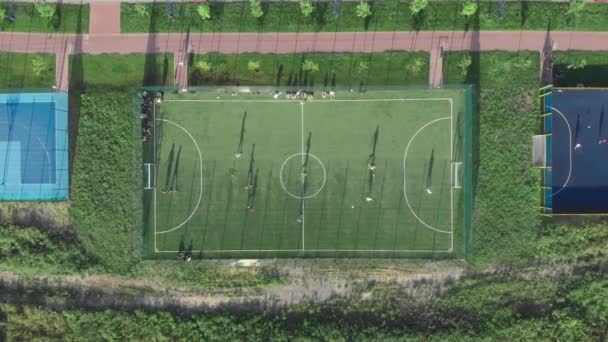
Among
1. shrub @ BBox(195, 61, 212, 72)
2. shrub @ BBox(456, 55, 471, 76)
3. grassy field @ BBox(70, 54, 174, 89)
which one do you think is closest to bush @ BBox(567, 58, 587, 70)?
shrub @ BBox(456, 55, 471, 76)

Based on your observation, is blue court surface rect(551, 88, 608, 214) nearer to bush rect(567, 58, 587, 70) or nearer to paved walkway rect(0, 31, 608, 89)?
bush rect(567, 58, 587, 70)

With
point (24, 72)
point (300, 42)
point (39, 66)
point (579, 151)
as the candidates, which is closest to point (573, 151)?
point (579, 151)

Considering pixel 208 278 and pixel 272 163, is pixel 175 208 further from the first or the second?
pixel 272 163

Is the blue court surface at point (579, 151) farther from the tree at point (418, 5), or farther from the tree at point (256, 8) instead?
the tree at point (256, 8)

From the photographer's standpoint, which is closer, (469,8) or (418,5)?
(469,8)

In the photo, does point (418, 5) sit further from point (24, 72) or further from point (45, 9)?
point (24, 72)

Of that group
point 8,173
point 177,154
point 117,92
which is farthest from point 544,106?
point 8,173
